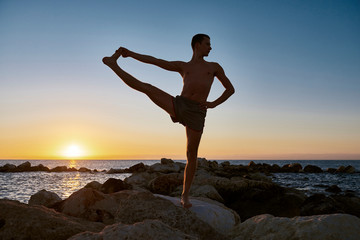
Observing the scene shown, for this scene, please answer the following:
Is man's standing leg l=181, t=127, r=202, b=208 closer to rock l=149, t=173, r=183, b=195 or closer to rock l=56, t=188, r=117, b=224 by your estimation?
rock l=56, t=188, r=117, b=224

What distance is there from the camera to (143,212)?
12.1 ft

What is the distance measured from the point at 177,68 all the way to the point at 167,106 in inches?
29.2

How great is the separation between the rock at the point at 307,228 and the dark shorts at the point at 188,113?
5.98 ft

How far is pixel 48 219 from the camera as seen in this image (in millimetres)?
3514

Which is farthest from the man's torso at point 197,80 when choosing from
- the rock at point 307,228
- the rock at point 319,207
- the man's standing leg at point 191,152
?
the rock at point 319,207

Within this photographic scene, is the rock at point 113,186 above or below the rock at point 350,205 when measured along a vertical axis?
above

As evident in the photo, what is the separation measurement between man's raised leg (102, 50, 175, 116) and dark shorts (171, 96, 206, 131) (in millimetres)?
94

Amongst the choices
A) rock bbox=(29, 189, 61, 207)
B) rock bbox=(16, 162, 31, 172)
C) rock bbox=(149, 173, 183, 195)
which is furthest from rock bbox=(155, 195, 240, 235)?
rock bbox=(16, 162, 31, 172)

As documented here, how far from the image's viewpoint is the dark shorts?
447 centimetres

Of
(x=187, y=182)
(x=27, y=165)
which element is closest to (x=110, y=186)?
(x=187, y=182)

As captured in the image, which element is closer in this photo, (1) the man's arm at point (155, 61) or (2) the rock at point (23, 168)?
(1) the man's arm at point (155, 61)

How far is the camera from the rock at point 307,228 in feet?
8.68

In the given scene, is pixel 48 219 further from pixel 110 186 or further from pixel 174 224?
pixel 110 186

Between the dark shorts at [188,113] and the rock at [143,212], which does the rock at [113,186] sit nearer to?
the rock at [143,212]
